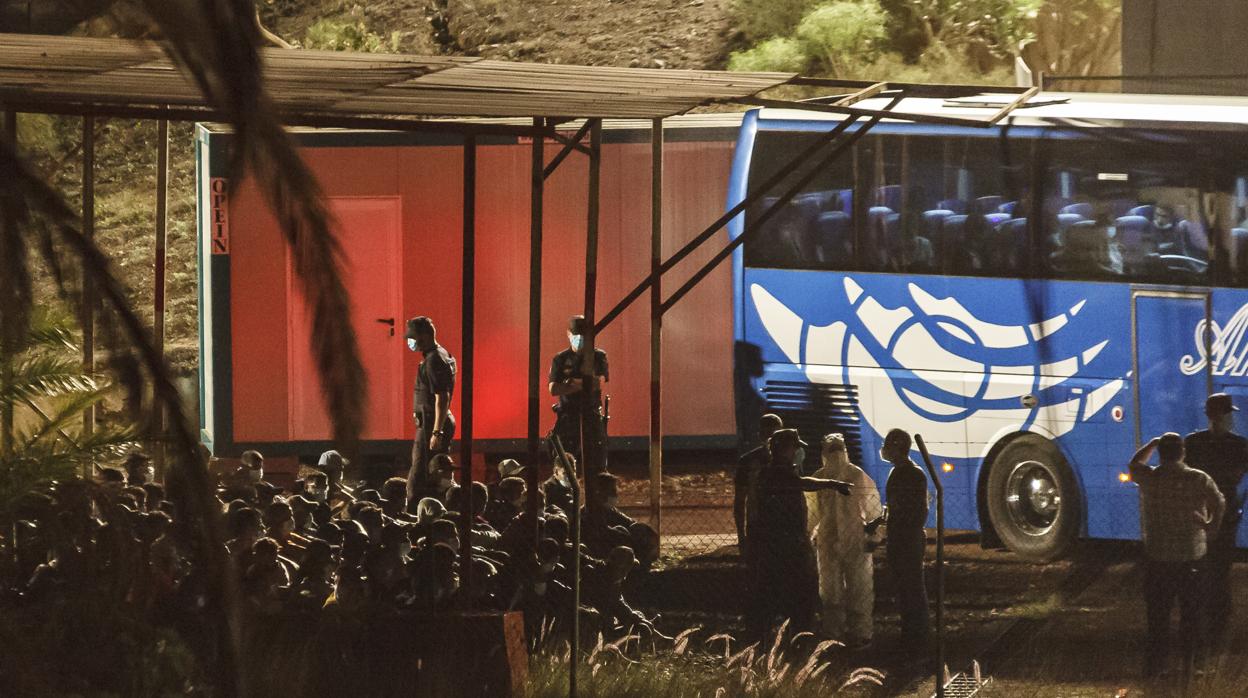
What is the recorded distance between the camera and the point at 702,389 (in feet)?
55.7

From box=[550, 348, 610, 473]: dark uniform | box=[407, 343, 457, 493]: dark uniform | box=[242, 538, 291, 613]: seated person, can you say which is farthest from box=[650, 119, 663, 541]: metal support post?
box=[242, 538, 291, 613]: seated person

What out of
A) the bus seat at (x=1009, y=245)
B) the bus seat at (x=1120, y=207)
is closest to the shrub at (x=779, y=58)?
the bus seat at (x=1009, y=245)

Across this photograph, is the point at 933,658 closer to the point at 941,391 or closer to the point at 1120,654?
the point at 1120,654

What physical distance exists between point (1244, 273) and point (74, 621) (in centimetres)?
878

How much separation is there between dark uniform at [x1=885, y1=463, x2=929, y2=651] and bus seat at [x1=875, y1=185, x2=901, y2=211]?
15.9 feet

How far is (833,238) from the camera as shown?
1431cm

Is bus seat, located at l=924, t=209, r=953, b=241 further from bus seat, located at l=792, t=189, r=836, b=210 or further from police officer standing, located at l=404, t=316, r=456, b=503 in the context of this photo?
police officer standing, located at l=404, t=316, r=456, b=503

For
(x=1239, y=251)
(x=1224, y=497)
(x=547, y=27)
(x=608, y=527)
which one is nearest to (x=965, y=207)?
(x=1239, y=251)

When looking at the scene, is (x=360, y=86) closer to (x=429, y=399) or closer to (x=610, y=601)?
(x=610, y=601)

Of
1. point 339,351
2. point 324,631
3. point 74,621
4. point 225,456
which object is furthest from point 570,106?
point 225,456

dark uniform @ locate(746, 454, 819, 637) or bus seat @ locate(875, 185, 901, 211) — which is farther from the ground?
bus seat @ locate(875, 185, 901, 211)

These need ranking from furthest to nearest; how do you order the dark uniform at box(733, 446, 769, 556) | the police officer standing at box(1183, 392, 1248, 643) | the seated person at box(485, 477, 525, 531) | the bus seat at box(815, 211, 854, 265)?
the bus seat at box(815, 211, 854, 265), the seated person at box(485, 477, 525, 531), the dark uniform at box(733, 446, 769, 556), the police officer standing at box(1183, 392, 1248, 643)

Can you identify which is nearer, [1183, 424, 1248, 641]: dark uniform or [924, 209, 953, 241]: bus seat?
[1183, 424, 1248, 641]: dark uniform

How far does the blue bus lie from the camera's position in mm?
12445
